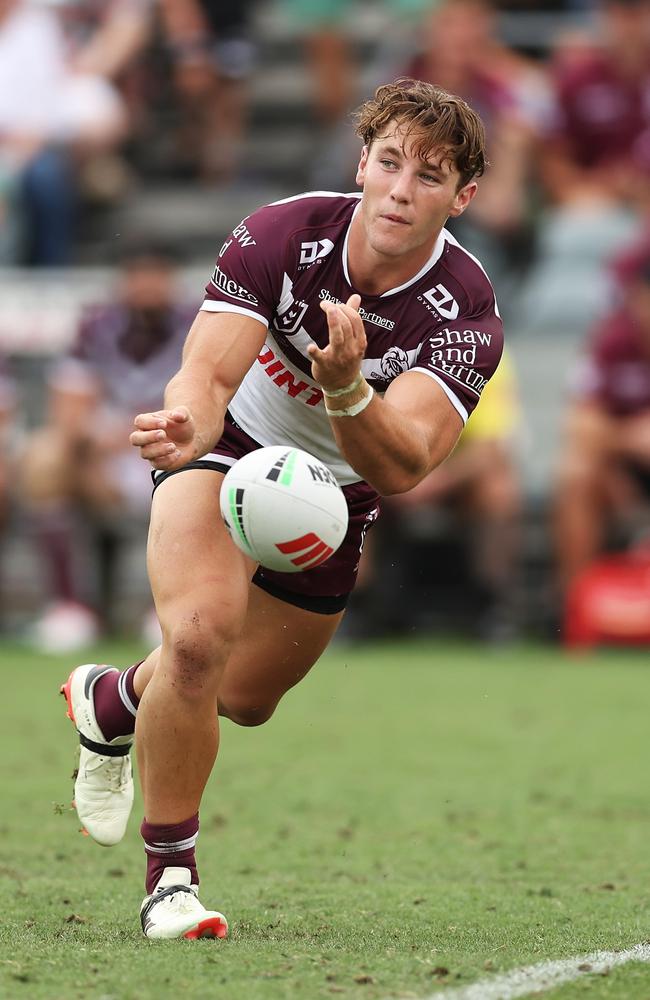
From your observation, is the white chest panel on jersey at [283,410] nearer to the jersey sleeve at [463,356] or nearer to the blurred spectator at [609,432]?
the jersey sleeve at [463,356]

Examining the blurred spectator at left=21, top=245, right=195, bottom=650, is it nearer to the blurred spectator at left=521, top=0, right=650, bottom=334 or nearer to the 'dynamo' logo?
the blurred spectator at left=521, top=0, right=650, bottom=334

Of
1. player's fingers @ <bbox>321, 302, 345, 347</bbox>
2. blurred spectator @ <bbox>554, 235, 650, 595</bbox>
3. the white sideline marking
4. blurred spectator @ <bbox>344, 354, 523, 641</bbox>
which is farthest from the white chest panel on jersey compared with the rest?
blurred spectator @ <bbox>554, 235, 650, 595</bbox>

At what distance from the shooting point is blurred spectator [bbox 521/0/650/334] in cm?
1285

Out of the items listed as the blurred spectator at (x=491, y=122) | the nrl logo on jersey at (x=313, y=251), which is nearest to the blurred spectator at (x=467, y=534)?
the blurred spectator at (x=491, y=122)

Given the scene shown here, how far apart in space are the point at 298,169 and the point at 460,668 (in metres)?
6.04

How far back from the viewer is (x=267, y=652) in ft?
17.8

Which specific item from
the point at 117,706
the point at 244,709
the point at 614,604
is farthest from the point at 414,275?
the point at 614,604

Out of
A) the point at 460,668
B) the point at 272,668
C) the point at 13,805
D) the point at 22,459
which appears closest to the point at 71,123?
the point at 22,459

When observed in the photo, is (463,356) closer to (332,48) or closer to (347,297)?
(347,297)

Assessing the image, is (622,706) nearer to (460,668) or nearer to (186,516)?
(460,668)

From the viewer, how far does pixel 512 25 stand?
1518 centimetres

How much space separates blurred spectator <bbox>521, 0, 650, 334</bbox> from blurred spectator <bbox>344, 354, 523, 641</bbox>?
1.92m

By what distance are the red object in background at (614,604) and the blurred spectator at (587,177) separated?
2.83m

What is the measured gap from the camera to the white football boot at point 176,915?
4.54m
